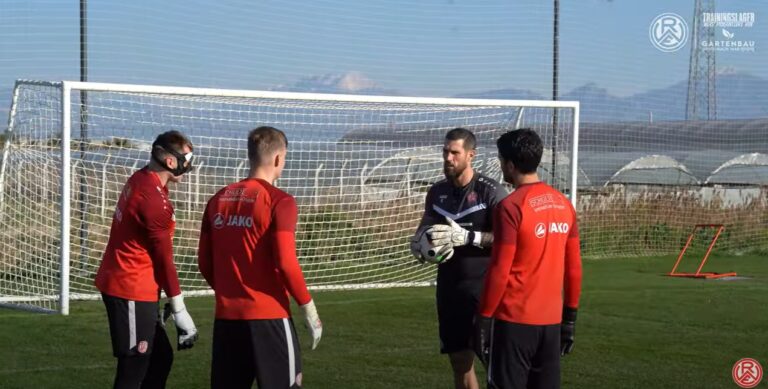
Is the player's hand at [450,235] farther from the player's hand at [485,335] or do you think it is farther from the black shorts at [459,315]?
the player's hand at [485,335]

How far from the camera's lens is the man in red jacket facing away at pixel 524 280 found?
5.43 meters

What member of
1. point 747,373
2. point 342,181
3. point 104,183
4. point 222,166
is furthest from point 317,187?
point 747,373

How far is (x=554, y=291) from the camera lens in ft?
18.3

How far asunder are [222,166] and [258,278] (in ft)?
28.7

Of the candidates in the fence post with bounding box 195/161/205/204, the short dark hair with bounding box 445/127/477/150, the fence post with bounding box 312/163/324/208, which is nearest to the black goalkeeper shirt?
the short dark hair with bounding box 445/127/477/150

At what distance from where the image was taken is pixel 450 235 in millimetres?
6684

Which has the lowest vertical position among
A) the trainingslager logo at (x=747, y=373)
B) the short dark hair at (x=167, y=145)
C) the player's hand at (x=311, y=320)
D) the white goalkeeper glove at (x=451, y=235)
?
the trainingslager logo at (x=747, y=373)

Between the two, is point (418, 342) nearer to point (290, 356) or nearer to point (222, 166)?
point (222, 166)

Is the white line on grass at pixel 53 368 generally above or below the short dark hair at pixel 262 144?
below

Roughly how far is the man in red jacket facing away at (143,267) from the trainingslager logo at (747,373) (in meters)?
4.58

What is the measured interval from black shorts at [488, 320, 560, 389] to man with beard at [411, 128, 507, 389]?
49.4 inches

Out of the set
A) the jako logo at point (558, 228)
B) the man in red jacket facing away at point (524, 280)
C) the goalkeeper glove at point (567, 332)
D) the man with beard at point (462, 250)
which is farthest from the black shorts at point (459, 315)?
the jako logo at point (558, 228)

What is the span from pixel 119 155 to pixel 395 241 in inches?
168

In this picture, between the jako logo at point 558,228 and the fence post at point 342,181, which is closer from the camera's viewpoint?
the jako logo at point 558,228
